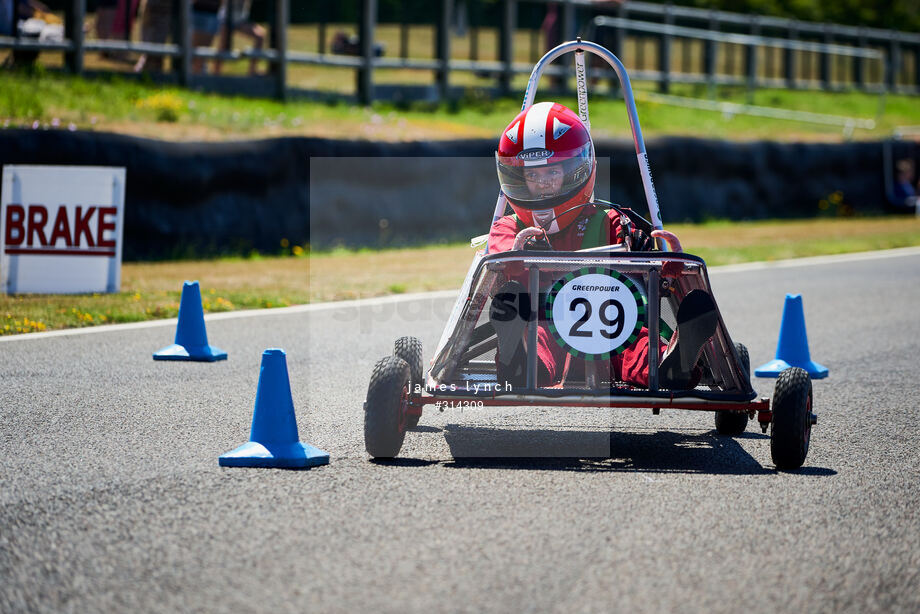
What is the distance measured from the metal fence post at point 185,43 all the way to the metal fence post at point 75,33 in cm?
142

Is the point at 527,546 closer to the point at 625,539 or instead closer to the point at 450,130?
the point at 625,539

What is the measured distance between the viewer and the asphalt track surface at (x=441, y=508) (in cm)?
376

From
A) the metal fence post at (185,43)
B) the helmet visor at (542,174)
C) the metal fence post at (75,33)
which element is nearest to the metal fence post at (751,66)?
the metal fence post at (185,43)

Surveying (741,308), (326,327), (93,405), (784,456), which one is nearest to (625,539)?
(784,456)

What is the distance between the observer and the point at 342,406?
6.85 m

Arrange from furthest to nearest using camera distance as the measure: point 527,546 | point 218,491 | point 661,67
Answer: point 661,67, point 218,491, point 527,546

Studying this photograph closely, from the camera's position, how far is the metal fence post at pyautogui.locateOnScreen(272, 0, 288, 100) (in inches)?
730

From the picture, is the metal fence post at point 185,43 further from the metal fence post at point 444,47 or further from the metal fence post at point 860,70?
the metal fence post at point 860,70

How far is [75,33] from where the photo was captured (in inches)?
650

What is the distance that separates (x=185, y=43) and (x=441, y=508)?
14115mm

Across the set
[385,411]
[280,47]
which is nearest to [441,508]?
[385,411]

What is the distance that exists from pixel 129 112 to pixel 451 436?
10195 millimetres

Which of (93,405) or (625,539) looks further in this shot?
(93,405)

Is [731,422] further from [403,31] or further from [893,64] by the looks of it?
[893,64]
